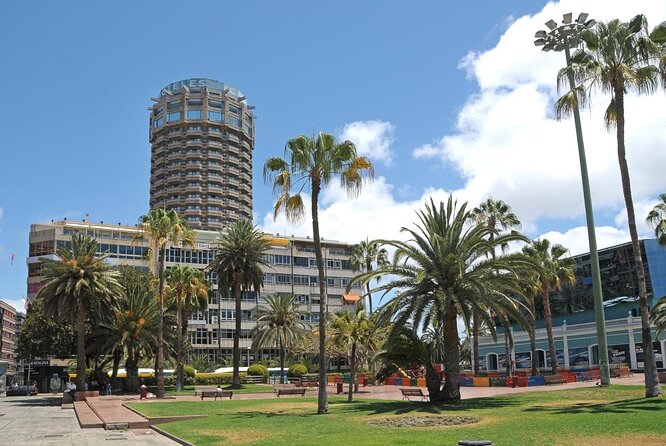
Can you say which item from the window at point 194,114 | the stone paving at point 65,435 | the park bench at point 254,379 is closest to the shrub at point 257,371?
the park bench at point 254,379

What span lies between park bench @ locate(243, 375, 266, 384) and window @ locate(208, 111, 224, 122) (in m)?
84.1

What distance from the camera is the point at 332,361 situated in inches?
4461

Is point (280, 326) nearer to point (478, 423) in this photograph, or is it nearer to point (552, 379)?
point (552, 379)

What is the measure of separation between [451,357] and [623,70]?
14748 millimetres

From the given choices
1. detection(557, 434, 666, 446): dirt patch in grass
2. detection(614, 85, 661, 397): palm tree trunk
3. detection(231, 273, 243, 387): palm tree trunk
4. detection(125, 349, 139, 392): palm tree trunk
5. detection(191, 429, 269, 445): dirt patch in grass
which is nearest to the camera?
detection(557, 434, 666, 446): dirt patch in grass

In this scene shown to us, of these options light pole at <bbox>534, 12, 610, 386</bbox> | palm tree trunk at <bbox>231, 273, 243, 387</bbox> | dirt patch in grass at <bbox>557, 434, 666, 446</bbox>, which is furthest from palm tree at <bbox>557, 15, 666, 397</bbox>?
palm tree trunk at <bbox>231, 273, 243, 387</bbox>

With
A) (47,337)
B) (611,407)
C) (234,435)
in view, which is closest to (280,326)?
(47,337)

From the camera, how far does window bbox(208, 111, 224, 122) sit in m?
144

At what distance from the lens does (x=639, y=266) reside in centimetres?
2686

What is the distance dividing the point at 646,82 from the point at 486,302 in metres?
11.7

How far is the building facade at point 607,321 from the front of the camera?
62844mm

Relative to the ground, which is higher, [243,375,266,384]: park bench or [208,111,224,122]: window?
[208,111,224,122]: window

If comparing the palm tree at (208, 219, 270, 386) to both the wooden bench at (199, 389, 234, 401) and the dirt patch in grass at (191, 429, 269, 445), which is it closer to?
the wooden bench at (199, 389, 234, 401)

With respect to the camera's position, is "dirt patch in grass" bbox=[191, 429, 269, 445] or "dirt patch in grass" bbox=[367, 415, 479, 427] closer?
"dirt patch in grass" bbox=[191, 429, 269, 445]
